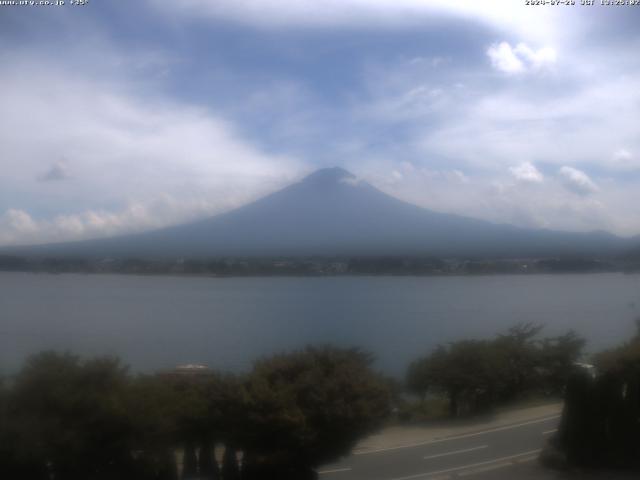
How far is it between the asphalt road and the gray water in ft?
5.49

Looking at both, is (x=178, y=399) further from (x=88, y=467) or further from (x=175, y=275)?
(x=175, y=275)

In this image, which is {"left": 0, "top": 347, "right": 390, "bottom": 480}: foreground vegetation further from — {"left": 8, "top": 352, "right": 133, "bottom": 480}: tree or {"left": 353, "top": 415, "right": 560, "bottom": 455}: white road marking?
{"left": 353, "top": 415, "right": 560, "bottom": 455}: white road marking

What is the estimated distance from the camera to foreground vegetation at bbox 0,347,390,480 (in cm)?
696

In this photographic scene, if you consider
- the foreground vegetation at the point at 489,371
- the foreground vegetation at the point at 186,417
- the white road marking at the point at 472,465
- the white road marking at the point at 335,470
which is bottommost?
the white road marking at the point at 472,465

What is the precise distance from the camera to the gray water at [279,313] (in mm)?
10758

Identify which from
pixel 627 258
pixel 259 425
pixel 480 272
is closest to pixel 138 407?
pixel 259 425

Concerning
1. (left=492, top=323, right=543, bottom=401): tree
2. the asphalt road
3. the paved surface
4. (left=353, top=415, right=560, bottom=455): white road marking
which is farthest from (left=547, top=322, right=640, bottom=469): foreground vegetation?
(left=492, top=323, right=543, bottom=401): tree

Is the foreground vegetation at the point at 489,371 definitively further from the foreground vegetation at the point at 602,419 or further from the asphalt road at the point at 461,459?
the foreground vegetation at the point at 602,419

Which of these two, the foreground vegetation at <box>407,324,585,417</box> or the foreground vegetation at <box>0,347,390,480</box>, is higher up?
the foreground vegetation at <box>0,347,390,480</box>

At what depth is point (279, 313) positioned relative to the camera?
16453 millimetres

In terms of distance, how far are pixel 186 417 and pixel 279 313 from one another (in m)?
8.47

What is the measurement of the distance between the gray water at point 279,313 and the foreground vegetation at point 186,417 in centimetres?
62

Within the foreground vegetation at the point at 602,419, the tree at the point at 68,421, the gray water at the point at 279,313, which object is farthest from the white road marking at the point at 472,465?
the tree at the point at 68,421

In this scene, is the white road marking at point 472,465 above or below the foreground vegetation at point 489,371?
below
